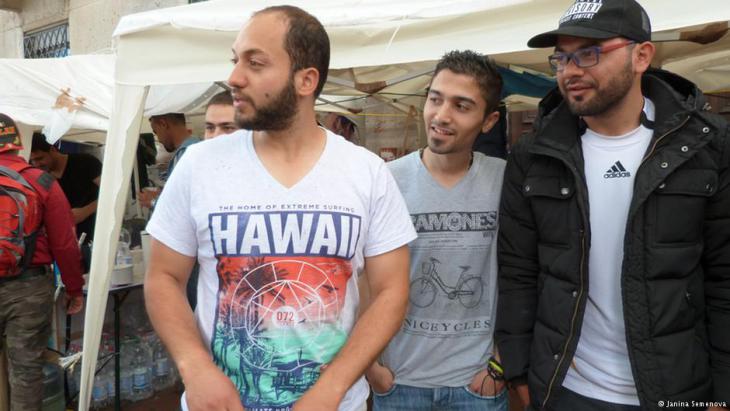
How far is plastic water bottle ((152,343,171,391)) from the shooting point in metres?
5.08

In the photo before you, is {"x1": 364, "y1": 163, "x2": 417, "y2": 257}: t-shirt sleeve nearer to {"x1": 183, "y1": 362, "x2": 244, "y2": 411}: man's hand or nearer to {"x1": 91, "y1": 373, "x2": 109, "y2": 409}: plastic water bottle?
{"x1": 183, "y1": 362, "x2": 244, "y2": 411}: man's hand

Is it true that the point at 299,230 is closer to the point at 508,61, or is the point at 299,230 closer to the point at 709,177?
the point at 709,177

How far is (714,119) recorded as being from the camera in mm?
1683

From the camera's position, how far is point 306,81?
1.53 m

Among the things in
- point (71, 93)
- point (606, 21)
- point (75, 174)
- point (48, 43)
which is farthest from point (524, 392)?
point (48, 43)

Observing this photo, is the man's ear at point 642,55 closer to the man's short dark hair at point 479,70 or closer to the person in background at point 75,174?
the man's short dark hair at point 479,70

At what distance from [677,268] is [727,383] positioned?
0.41 meters

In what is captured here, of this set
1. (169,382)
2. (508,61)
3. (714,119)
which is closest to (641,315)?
(714,119)

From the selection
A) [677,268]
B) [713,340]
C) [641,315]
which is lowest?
[713,340]

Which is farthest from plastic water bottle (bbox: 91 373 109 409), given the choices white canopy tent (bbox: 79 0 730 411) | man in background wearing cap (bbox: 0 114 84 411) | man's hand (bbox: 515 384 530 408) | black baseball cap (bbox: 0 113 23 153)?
man's hand (bbox: 515 384 530 408)

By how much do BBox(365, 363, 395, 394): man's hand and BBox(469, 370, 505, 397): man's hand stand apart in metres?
0.32

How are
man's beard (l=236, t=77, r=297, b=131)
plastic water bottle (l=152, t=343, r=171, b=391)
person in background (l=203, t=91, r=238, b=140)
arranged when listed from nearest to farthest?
man's beard (l=236, t=77, r=297, b=131) < person in background (l=203, t=91, r=238, b=140) < plastic water bottle (l=152, t=343, r=171, b=391)

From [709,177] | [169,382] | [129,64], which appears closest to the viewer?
[709,177]

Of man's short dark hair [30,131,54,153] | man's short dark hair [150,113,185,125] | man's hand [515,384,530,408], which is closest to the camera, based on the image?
man's hand [515,384,530,408]
